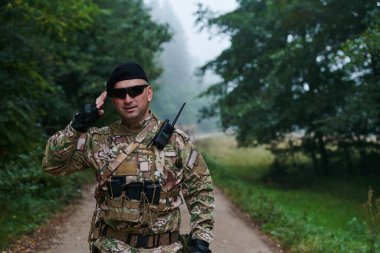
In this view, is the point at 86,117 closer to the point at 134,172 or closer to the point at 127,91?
the point at 127,91

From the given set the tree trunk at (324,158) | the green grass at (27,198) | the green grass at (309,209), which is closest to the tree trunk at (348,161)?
the green grass at (309,209)

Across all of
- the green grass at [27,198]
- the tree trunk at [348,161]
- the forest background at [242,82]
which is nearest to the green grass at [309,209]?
the forest background at [242,82]

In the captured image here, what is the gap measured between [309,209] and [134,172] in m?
10.9

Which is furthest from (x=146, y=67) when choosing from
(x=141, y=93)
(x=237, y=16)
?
(x=141, y=93)

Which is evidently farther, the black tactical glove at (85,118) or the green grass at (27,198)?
the green grass at (27,198)

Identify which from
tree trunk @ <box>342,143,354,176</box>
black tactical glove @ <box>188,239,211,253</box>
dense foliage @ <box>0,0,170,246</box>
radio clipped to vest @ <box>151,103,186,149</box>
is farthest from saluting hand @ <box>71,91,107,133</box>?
tree trunk @ <box>342,143,354,176</box>

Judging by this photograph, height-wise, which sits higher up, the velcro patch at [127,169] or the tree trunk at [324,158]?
the velcro patch at [127,169]

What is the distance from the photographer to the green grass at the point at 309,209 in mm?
8125

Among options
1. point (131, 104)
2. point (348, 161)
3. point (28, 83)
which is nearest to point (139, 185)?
point (131, 104)

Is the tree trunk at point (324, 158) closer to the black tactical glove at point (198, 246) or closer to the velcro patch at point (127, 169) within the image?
the black tactical glove at point (198, 246)

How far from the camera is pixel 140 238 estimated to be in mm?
2873

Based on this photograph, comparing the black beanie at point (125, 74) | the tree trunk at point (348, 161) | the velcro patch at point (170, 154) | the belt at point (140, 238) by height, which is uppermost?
the black beanie at point (125, 74)

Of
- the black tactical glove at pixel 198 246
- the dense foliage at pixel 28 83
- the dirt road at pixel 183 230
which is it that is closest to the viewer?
the black tactical glove at pixel 198 246

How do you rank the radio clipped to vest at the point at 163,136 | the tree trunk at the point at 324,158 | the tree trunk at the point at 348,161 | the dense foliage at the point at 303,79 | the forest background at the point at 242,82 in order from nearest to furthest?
the radio clipped to vest at the point at 163,136 < the forest background at the point at 242,82 < the dense foliage at the point at 303,79 < the tree trunk at the point at 348,161 < the tree trunk at the point at 324,158
